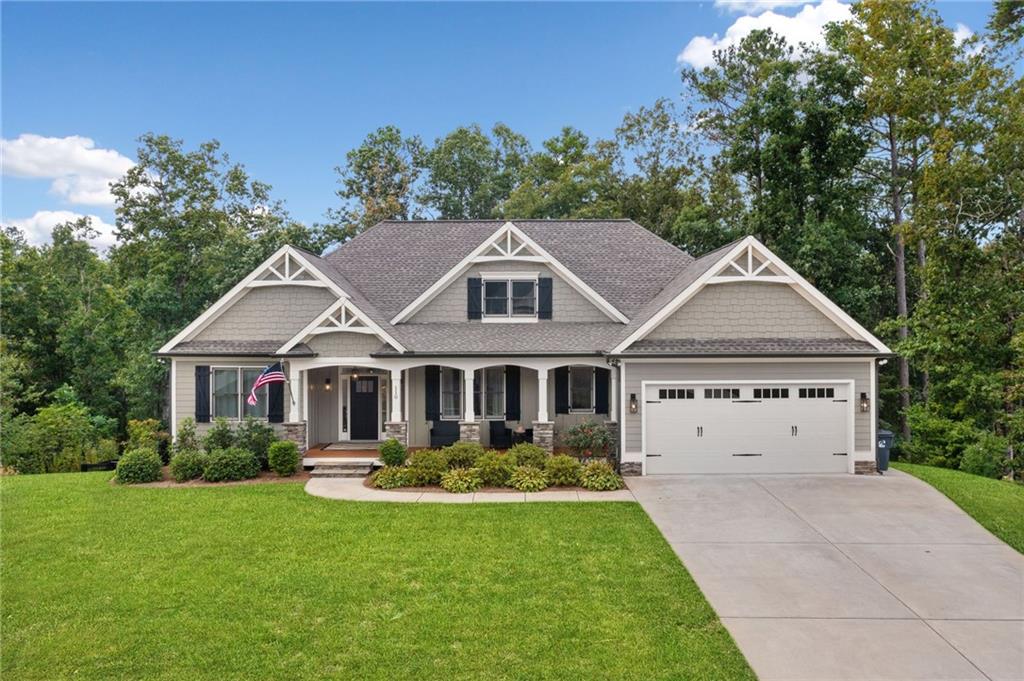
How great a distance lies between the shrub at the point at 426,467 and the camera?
1232cm

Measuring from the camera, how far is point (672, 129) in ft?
97.6

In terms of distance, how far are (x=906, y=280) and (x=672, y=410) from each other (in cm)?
1963

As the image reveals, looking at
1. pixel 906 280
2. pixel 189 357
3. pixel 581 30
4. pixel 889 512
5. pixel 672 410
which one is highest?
pixel 581 30

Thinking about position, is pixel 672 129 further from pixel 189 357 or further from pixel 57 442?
pixel 57 442

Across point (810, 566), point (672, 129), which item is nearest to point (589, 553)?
point (810, 566)

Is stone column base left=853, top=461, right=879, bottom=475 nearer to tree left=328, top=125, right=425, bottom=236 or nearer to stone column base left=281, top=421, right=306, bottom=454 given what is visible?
stone column base left=281, top=421, right=306, bottom=454

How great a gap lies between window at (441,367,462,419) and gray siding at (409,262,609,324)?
5.72 feet

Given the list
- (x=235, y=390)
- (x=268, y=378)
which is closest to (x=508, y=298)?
(x=268, y=378)

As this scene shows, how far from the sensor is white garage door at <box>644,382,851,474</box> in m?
13.3

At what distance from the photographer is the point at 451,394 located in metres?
16.0

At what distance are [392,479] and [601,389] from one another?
6598 mm

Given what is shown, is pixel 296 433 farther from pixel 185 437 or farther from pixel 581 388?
pixel 581 388

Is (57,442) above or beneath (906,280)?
beneath

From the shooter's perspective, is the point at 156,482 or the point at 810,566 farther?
the point at 156,482
